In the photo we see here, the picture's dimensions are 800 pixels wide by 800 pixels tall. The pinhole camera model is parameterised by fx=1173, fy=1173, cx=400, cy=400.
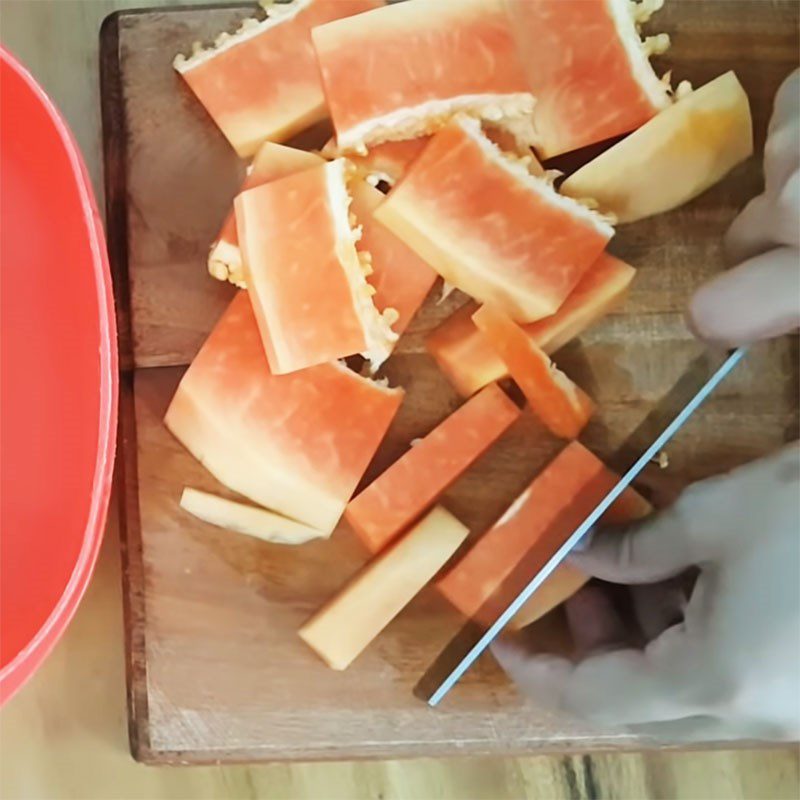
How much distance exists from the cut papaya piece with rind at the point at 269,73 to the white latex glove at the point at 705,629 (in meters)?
0.46

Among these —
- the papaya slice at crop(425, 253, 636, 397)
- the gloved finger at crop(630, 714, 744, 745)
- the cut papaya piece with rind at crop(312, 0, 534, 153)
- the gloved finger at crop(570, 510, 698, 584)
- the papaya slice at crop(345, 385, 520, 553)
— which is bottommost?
the gloved finger at crop(630, 714, 744, 745)

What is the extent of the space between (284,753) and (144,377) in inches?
13.7

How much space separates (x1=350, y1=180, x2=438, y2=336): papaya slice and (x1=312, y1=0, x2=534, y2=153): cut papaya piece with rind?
0.17 ft

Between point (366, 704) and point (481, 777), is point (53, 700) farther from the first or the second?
point (481, 777)

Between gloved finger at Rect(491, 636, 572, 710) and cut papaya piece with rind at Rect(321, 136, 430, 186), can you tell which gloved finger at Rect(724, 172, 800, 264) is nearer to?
cut papaya piece with rind at Rect(321, 136, 430, 186)

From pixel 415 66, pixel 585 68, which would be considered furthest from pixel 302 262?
pixel 585 68

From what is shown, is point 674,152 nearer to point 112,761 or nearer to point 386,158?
point 386,158

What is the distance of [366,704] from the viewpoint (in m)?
1.01

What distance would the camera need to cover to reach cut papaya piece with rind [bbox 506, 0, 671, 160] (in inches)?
39.8

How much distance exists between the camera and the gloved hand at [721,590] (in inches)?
32.4

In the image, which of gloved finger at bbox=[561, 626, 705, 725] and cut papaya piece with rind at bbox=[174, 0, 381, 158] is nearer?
gloved finger at bbox=[561, 626, 705, 725]

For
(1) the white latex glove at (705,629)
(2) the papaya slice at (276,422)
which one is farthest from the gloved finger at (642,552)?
(2) the papaya slice at (276,422)

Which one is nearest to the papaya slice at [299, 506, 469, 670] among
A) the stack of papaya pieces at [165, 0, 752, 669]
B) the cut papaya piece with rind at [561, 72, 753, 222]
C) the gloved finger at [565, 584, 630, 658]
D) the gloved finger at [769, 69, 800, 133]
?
the stack of papaya pieces at [165, 0, 752, 669]

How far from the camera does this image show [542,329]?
102 centimetres
